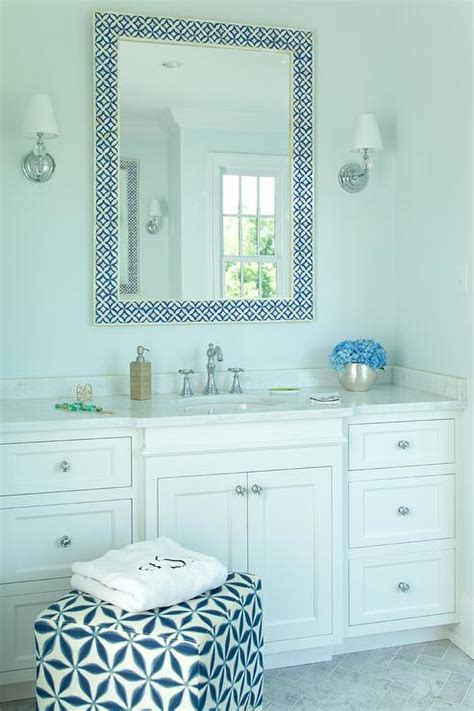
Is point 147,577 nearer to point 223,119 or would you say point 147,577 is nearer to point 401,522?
point 401,522

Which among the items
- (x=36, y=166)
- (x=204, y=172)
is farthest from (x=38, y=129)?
(x=204, y=172)

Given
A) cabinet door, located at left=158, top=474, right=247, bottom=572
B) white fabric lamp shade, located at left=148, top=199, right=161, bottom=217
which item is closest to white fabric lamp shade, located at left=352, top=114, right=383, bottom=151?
white fabric lamp shade, located at left=148, top=199, right=161, bottom=217

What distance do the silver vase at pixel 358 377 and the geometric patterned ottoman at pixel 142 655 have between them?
3.78 ft

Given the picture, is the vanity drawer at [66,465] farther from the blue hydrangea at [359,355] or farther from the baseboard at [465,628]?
the baseboard at [465,628]

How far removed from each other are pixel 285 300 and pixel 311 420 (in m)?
0.68

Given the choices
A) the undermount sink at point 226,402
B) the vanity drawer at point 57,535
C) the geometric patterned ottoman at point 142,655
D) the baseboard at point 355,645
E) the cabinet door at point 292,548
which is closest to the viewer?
the geometric patterned ottoman at point 142,655

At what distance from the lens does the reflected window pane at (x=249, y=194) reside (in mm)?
2961

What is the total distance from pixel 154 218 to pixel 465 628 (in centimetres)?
182

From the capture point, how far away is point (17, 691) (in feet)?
7.88

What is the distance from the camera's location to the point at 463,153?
2.65 meters

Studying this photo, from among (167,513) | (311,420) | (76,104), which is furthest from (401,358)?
(76,104)

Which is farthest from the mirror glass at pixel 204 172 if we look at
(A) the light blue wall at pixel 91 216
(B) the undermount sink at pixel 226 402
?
(B) the undermount sink at pixel 226 402

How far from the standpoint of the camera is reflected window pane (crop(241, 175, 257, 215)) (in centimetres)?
296

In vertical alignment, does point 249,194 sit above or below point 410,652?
above
